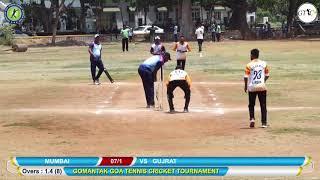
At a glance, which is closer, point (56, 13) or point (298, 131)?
point (298, 131)

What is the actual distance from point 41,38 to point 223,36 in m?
17.7

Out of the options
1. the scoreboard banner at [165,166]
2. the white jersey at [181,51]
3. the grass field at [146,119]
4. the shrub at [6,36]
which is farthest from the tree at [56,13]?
the scoreboard banner at [165,166]

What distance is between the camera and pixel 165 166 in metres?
6.91

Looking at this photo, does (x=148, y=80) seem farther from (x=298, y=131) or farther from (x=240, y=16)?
(x=240, y=16)

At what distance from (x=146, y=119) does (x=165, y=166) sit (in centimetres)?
865

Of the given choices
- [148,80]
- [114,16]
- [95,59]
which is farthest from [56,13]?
[148,80]

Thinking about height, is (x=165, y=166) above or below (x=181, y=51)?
above

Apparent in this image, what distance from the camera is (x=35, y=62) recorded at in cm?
3806

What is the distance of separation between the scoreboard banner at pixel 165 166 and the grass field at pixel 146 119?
193cm

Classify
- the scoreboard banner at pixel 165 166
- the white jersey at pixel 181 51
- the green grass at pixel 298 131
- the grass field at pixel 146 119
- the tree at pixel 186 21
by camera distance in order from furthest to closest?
the tree at pixel 186 21 → the white jersey at pixel 181 51 → the green grass at pixel 298 131 → the grass field at pixel 146 119 → the scoreboard banner at pixel 165 166

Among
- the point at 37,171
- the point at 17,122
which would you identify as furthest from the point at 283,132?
the point at 37,171

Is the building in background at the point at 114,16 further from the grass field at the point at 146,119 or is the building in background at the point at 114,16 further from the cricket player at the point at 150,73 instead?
the cricket player at the point at 150,73

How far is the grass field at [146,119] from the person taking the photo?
38.3 ft

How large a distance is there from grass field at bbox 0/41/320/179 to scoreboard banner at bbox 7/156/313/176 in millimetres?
1933
